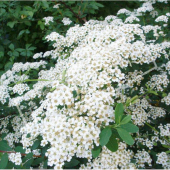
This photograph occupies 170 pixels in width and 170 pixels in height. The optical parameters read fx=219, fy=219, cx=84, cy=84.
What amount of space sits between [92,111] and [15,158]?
66 cm

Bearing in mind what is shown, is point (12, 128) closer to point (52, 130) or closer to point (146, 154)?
point (52, 130)

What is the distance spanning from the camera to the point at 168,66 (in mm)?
2002

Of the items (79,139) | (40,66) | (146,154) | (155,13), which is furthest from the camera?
(155,13)

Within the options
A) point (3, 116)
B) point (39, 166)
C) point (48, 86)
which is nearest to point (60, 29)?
point (48, 86)

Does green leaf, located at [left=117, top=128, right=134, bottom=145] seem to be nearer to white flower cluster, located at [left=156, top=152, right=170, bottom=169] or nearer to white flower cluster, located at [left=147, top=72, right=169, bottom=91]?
white flower cluster, located at [left=156, top=152, right=170, bottom=169]

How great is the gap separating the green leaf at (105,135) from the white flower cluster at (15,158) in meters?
0.61

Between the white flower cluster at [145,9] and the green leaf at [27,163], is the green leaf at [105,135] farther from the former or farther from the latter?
the white flower cluster at [145,9]

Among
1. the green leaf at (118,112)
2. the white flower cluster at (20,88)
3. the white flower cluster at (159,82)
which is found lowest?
the green leaf at (118,112)

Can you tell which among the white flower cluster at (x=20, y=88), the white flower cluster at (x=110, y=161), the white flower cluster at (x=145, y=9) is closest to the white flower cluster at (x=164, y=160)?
the white flower cluster at (x=110, y=161)

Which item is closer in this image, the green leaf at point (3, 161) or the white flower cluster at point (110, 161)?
the green leaf at point (3, 161)

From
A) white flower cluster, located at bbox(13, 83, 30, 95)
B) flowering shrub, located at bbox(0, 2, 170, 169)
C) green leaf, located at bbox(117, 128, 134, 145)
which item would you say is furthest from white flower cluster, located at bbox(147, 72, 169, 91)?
white flower cluster, located at bbox(13, 83, 30, 95)

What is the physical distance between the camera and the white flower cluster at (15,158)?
146 centimetres

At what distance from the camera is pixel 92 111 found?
1222 millimetres

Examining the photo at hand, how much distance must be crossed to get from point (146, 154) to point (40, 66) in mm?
1488
